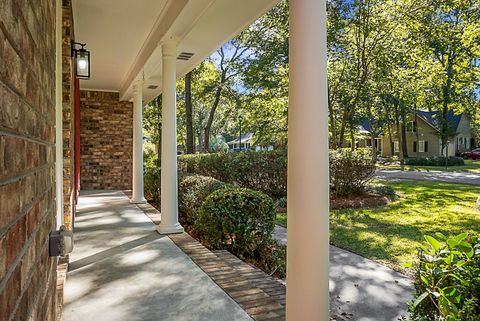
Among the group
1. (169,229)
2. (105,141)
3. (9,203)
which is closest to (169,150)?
(169,229)

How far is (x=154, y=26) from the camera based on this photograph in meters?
4.92

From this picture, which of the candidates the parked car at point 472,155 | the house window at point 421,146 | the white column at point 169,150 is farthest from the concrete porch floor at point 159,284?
the parked car at point 472,155

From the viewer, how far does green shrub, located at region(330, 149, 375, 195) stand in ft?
28.0

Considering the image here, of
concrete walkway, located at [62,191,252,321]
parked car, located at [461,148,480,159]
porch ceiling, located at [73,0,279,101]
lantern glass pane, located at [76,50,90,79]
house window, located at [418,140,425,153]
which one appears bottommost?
concrete walkway, located at [62,191,252,321]

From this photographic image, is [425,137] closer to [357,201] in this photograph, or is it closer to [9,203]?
[357,201]

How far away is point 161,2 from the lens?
13.7 ft

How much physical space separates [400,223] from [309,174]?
5.56 m

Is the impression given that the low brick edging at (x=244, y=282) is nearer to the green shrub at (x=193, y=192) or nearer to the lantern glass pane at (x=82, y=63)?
the green shrub at (x=193, y=192)

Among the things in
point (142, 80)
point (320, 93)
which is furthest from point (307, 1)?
point (142, 80)

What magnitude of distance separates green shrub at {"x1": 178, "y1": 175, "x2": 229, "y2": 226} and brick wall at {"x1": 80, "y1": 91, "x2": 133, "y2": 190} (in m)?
4.07

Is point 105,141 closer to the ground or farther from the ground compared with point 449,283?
farther from the ground

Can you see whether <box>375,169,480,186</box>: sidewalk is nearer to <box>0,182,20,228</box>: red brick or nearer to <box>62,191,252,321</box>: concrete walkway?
<box>62,191,252,321</box>: concrete walkway

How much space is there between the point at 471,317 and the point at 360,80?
9796 millimetres

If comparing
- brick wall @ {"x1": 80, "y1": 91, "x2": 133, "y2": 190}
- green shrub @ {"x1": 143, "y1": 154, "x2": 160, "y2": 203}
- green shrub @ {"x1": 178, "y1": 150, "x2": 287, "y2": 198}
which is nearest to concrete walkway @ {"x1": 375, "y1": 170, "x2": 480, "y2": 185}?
green shrub @ {"x1": 178, "y1": 150, "x2": 287, "y2": 198}
